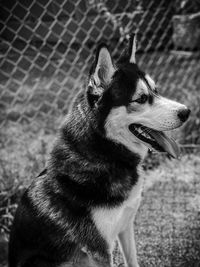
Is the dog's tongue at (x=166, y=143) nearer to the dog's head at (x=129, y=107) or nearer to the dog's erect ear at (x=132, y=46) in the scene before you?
the dog's head at (x=129, y=107)

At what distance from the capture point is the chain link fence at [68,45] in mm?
4125

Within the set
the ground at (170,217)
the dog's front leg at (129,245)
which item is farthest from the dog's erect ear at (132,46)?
the ground at (170,217)

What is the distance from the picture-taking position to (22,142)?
15.1 feet

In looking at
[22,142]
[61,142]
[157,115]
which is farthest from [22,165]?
[157,115]

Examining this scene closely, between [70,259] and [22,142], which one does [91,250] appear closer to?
[70,259]

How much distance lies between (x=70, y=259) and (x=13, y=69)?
2.47m

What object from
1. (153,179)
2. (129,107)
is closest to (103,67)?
(129,107)

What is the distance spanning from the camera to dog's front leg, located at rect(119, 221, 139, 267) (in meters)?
2.63

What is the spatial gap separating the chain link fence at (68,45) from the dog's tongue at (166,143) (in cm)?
200

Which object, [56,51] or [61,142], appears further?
[56,51]

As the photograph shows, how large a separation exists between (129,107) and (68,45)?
248 centimetres

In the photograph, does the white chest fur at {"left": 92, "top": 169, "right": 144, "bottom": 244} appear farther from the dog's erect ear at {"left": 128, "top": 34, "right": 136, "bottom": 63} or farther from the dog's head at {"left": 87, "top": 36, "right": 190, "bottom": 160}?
the dog's erect ear at {"left": 128, "top": 34, "right": 136, "bottom": 63}

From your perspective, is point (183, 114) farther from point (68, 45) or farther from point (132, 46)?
point (68, 45)

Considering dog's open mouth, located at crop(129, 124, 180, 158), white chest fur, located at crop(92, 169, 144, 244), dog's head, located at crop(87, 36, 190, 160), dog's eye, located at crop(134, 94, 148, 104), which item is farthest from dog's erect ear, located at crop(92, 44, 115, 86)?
white chest fur, located at crop(92, 169, 144, 244)
